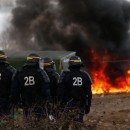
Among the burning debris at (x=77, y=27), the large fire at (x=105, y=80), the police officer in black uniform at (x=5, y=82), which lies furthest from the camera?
the burning debris at (x=77, y=27)

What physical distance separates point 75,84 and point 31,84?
2.86ft

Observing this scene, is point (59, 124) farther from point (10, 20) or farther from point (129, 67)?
point (10, 20)

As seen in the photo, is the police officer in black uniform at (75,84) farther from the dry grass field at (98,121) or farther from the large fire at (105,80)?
the large fire at (105,80)

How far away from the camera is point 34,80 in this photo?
9.20m

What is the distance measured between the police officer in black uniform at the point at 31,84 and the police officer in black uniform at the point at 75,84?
1.06ft

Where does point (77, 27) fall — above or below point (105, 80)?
above

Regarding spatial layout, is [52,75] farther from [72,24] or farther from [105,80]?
[72,24]

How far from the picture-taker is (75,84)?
9.16 metres

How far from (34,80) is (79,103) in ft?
3.32

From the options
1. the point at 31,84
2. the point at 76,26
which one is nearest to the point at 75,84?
the point at 31,84

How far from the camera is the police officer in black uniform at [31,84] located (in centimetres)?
917

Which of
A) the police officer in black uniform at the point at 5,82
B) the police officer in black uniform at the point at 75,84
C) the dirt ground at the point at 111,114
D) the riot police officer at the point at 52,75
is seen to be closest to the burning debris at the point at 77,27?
the dirt ground at the point at 111,114

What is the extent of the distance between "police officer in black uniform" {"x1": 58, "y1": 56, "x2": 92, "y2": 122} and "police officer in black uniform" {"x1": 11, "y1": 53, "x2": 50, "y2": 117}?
322 mm

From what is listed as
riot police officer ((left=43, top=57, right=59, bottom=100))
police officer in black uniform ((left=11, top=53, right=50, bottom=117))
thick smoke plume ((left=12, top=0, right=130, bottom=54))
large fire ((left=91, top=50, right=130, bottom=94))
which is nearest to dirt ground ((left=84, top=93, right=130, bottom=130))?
riot police officer ((left=43, top=57, right=59, bottom=100))
